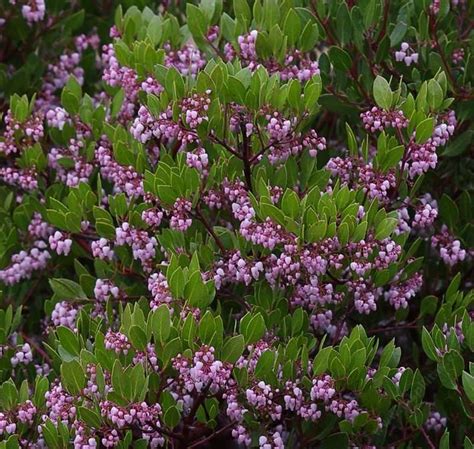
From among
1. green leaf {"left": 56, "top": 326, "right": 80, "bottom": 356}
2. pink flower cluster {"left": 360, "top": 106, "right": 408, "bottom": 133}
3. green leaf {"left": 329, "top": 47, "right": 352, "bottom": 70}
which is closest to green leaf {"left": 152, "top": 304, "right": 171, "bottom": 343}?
green leaf {"left": 56, "top": 326, "right": 80, "bottom": 356}

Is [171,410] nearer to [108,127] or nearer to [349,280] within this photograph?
[349,280]

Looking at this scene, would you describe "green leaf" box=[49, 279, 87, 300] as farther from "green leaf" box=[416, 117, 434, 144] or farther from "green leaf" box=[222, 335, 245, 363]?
"green leaf" box=[416, 117, 434, 144]

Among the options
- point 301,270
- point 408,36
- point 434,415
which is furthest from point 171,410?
point 408,36

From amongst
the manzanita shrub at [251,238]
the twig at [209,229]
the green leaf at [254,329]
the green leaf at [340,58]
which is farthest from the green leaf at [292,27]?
the green leaf at [254,329]

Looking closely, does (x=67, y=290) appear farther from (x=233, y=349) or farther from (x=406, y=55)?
(x=406, y=55)

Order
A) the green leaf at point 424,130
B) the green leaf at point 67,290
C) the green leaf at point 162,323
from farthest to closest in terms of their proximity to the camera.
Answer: the green leaf at point 67,290 → the green leaf at point 424,130 → the green leaf at point 162,323

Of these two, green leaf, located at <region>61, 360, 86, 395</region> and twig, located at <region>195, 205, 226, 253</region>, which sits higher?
twig, located at <region>195, 205, 226, 253</region>

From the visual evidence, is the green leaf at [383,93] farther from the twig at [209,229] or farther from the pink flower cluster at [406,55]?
the twig at [209,229]

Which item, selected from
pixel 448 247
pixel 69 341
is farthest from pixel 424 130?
pixel 69 341
